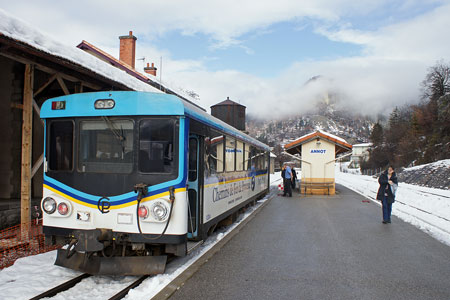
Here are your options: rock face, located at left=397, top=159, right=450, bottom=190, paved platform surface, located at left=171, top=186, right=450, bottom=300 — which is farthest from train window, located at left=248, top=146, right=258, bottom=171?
rock face, located at left=397, top=159, right=450, bottom=190

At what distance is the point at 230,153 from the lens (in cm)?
874

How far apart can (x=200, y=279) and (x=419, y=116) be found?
60.4 meters

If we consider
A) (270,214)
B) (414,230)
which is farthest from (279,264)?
Result: (270,214)

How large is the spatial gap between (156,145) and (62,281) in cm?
227

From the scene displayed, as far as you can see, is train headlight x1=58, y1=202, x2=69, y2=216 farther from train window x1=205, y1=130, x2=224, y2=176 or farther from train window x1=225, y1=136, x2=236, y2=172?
train window x1=225, y1=136, x2=236, y2=172

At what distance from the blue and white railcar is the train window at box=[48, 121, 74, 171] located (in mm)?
15

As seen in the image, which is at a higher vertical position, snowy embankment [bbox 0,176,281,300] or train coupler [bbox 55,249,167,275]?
train coupler [bbox 55,249,167,275]

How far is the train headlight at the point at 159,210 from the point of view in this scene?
5.27m

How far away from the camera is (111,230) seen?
17.5 feet

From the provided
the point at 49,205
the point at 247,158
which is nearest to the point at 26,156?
the point at 49,205

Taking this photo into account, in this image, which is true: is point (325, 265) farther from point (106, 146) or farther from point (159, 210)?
point (106, 146)

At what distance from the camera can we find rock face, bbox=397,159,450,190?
84.6 ft

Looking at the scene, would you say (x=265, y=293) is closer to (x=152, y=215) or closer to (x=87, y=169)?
(x=152, y=215)

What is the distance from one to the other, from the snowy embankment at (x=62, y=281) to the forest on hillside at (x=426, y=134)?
144ft
